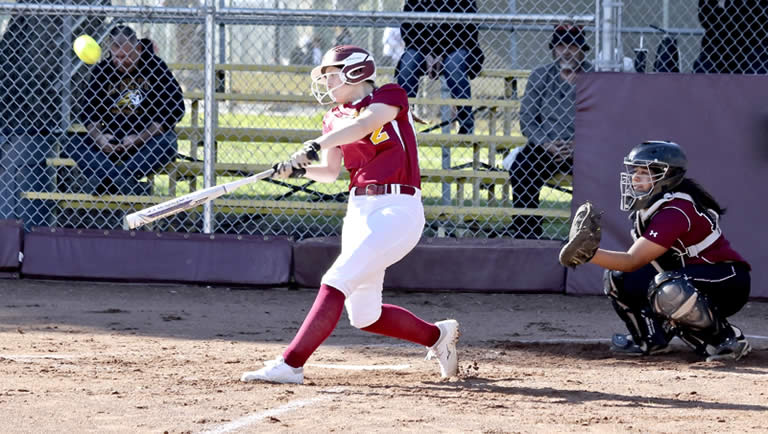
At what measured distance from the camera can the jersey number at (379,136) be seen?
4852 mm

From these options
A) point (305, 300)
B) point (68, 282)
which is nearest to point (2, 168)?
point (68, 282)

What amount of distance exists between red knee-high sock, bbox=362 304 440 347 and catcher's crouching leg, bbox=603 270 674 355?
4.10 ft

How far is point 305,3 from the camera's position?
41.9 feet

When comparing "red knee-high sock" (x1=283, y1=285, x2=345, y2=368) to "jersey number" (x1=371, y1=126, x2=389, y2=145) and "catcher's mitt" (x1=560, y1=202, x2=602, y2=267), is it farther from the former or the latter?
"catcher's mitt" (x1=560, y1=202, x2=602, y2=267)

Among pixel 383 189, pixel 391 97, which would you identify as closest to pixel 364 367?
pixel 383 189

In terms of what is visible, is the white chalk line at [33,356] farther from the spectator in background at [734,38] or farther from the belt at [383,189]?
the spectator in background at [734,38]

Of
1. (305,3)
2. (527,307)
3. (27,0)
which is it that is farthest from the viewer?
(305,3)

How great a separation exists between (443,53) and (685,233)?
150 inches

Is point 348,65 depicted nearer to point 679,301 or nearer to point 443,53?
point 679,301

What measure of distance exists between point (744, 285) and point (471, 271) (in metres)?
2.73

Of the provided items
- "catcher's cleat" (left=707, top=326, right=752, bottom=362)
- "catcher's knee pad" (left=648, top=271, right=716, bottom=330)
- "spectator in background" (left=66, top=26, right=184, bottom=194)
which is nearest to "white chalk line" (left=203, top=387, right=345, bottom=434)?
"catcher's knee pad" (left=648, top=271, right=716, bottom=330)

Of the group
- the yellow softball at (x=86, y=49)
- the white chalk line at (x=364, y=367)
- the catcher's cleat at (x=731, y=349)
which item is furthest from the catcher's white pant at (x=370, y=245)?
the yellow softball at (x=86, y=49)

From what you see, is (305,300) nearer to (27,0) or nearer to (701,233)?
(701,233)

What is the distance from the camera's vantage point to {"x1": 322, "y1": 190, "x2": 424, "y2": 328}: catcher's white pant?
4.69 m
